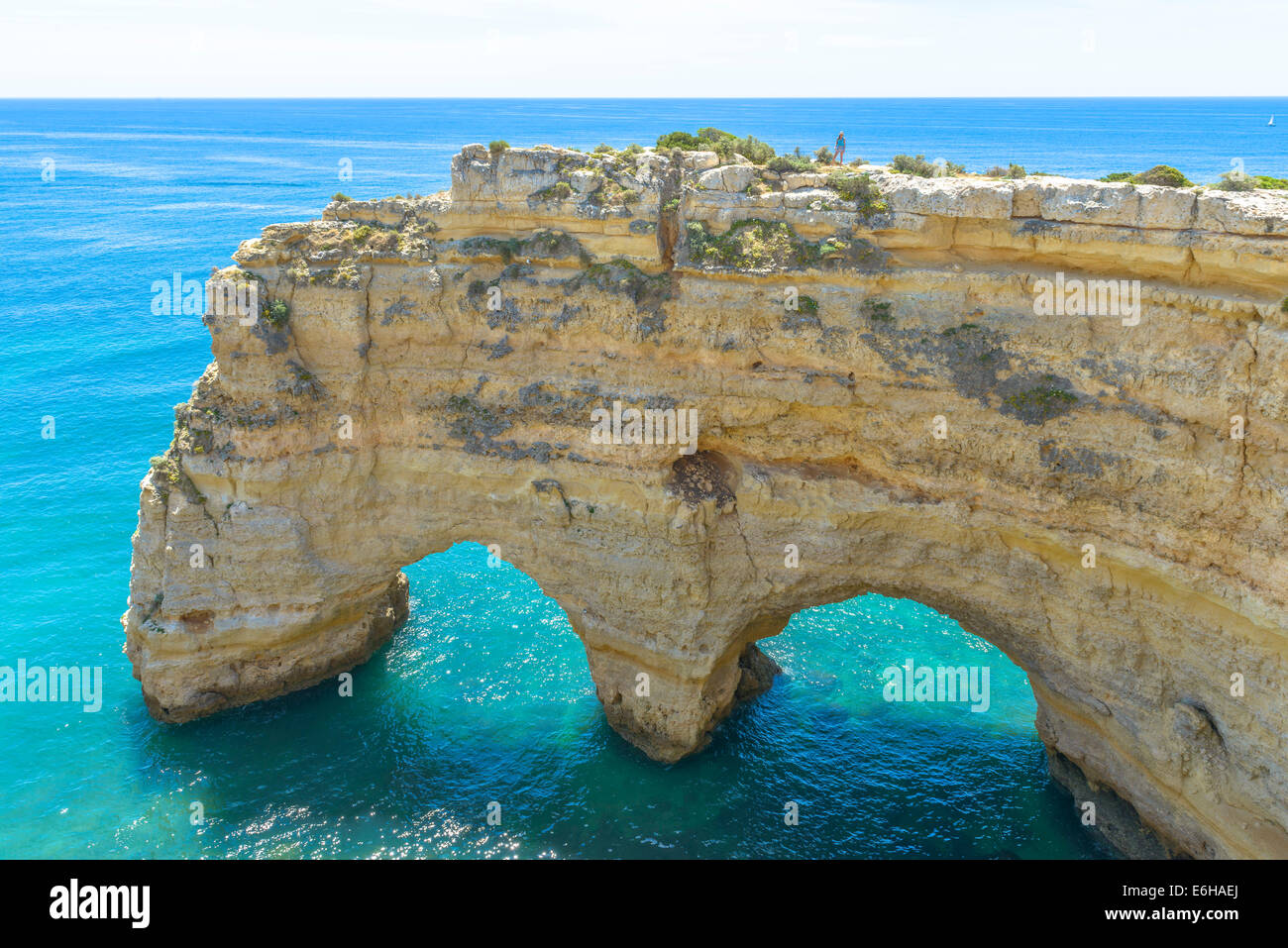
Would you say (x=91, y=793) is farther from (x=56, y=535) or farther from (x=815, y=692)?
(x=815, y=692)

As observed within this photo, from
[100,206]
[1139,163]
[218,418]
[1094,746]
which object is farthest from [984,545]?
[1139,163]

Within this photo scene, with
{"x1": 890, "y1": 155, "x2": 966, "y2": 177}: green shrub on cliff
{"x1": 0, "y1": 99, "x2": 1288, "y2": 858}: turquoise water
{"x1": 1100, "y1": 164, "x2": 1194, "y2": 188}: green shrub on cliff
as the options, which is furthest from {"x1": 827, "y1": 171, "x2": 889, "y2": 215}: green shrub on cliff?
{"x1": 0, "y1": 99, "x2": 1288, "y2": 858}: turquoise water

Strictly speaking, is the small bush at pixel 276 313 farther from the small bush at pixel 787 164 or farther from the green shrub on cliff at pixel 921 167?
the green shrub on cliff at pixel 921 167

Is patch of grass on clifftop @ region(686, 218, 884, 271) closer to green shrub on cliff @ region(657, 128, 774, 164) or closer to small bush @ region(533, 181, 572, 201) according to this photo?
green shrub on cliff @ region(657, 128, 774, 164)

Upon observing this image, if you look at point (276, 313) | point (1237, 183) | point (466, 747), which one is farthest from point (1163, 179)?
point (466, 747)

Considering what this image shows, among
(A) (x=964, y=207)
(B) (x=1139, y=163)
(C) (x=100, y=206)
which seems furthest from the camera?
(B) (x=1139, y=163)

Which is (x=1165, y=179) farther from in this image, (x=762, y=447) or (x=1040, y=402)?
(x=762, y=447)

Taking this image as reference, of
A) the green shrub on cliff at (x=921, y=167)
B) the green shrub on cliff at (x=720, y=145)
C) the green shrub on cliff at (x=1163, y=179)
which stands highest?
the green shrub on cliff at (x=720, y=145)
